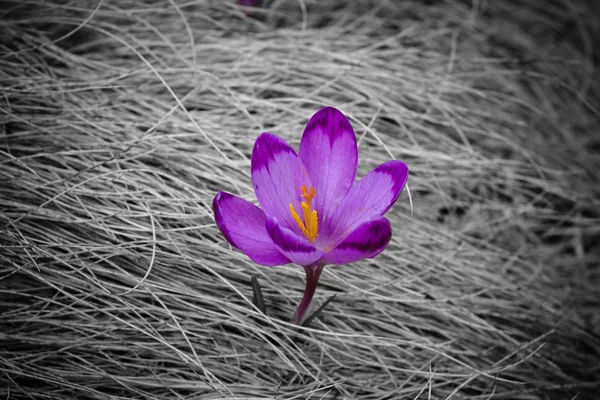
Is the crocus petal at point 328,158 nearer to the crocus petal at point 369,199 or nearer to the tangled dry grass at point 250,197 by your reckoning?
the crocus petal at point 369,199

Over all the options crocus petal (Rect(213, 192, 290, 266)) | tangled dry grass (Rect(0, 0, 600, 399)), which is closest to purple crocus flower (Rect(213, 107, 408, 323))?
crocus petal (Rect(213, 192, 290, 266))

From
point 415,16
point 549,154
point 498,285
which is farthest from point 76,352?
point 415,16

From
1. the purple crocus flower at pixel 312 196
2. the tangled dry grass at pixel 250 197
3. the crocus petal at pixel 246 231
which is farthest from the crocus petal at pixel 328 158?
the tangled dry grass at pixel 250 197

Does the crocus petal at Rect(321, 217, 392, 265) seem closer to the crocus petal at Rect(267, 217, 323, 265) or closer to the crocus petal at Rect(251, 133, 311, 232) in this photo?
the crocus petal at Rect(267, 217, 323, 265)

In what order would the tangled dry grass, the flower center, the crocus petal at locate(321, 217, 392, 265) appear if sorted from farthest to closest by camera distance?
the tangled dry grass
the flower center
the crocus petal at locate(321, 217, 392, 265)

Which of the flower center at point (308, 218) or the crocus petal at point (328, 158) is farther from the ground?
the crocus petal at point (328, 158)

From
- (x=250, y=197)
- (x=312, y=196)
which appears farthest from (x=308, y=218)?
(x=250, y=197)
